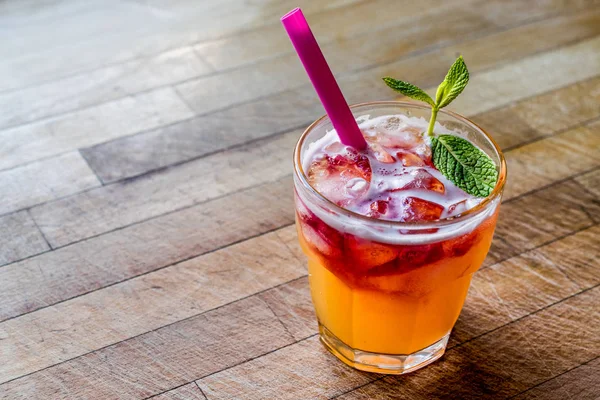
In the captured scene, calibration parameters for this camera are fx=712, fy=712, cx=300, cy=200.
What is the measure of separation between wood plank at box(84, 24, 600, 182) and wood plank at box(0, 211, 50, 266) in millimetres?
220

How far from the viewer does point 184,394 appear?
4.08ft

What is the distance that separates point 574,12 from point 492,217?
5.13 feet

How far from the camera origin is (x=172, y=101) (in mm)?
2023

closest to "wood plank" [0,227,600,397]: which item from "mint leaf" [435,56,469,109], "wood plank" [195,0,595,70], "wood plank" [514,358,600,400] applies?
"wood plank" [514,358,600,400]

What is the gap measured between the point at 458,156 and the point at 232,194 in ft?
2.26

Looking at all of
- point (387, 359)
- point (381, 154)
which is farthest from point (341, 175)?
point (387, 359)

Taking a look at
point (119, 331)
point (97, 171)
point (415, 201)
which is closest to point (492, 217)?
point (415, 201)

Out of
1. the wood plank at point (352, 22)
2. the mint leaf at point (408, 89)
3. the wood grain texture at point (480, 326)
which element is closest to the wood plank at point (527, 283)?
the wood grain texture at point (480, 326)

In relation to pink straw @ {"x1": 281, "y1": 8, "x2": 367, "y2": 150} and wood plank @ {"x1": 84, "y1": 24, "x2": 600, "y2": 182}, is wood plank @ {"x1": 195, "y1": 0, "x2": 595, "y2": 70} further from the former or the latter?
pink straw @ {"x1": 281, "y1": 8, "x2": 367, "y2": 150}

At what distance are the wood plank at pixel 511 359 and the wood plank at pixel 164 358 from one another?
0.23 meters

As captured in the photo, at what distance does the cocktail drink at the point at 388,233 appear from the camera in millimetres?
1069

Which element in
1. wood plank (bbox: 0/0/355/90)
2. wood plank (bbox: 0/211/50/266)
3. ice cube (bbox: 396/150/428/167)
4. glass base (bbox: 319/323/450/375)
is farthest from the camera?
wood plank (bbox: 0/0/355/90)

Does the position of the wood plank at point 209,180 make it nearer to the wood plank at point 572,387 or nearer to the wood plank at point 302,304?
the wood plank at point 302,304

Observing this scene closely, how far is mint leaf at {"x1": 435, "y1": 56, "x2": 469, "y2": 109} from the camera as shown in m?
1.19
